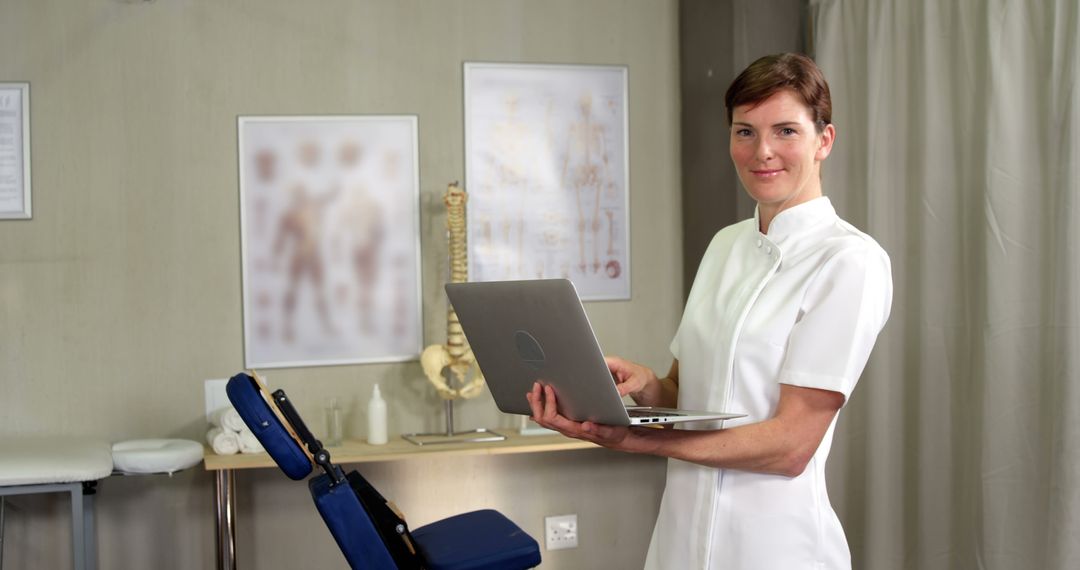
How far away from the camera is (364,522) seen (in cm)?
219

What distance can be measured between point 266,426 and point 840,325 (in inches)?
51.1

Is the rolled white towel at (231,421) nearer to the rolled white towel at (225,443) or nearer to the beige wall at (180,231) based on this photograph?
the rolled white towel at (225,443)

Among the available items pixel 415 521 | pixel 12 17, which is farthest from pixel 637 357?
pixel 12 17

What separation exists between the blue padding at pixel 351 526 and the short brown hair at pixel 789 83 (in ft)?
4.12

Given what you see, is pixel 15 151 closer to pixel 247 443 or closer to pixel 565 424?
pixel 247 443

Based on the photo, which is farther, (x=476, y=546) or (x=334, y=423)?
(x=334, y=423)

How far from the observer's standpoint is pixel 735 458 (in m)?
1.38

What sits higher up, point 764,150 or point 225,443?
point 764,150

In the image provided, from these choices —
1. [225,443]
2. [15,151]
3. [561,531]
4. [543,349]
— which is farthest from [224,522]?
[543,349]

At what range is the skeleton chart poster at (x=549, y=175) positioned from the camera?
3238 millimetres

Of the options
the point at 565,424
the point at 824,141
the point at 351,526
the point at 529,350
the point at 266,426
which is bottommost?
the point at 351,526

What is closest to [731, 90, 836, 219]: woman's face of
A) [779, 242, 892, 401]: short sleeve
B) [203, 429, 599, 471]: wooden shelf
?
[779, 242, 892, 401]: short sleeve

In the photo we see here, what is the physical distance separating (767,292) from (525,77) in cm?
197

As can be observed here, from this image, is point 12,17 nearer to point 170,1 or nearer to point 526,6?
point 170,1
